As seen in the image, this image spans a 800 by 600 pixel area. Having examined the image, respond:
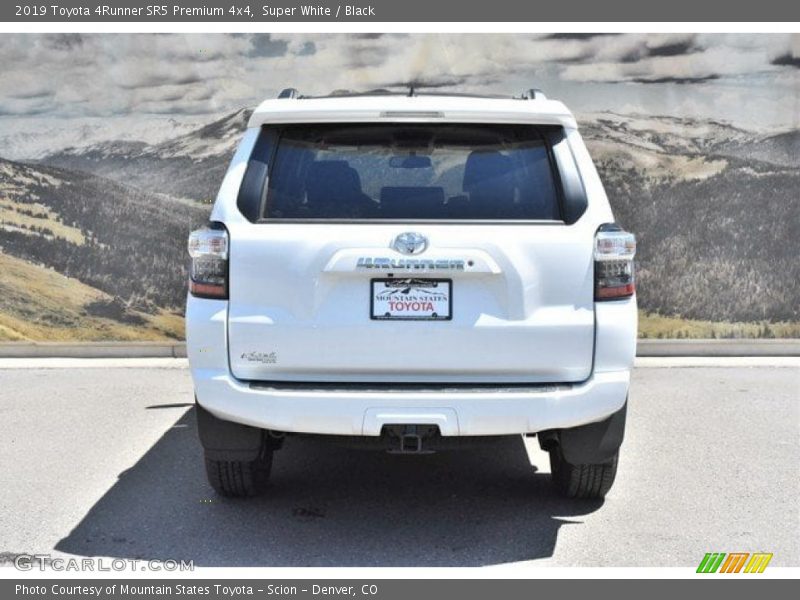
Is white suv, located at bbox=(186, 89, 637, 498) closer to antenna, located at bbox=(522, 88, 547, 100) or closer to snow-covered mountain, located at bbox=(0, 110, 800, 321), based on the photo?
antenna, located at bbox=(522, 88, 547, 100)

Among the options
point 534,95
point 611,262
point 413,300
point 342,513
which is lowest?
point 342,513

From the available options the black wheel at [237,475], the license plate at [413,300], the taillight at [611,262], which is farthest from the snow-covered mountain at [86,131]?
the taillight at [611,262]

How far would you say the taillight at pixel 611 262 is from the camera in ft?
15.9

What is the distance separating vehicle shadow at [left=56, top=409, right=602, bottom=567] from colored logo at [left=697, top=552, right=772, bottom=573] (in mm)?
690

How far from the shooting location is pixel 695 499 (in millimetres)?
5941

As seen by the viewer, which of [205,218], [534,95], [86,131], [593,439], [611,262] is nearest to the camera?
[611,262]

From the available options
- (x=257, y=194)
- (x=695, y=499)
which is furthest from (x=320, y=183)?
(x=695, y=499)

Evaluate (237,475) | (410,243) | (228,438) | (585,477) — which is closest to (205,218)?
(237,475)

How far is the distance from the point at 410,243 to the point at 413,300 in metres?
0.24

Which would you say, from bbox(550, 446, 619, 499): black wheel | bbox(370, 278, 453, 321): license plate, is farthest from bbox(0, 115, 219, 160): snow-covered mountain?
bbox(370, 278, 453, 321): license plate

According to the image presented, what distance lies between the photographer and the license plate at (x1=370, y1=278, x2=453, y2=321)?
4773mm

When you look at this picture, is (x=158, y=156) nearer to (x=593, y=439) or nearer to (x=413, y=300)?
(x=413, y=300)

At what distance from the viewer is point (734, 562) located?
16.2 ft

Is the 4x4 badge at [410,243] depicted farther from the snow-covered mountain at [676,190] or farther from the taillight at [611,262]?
the snow-covered mountain at [676,190]
